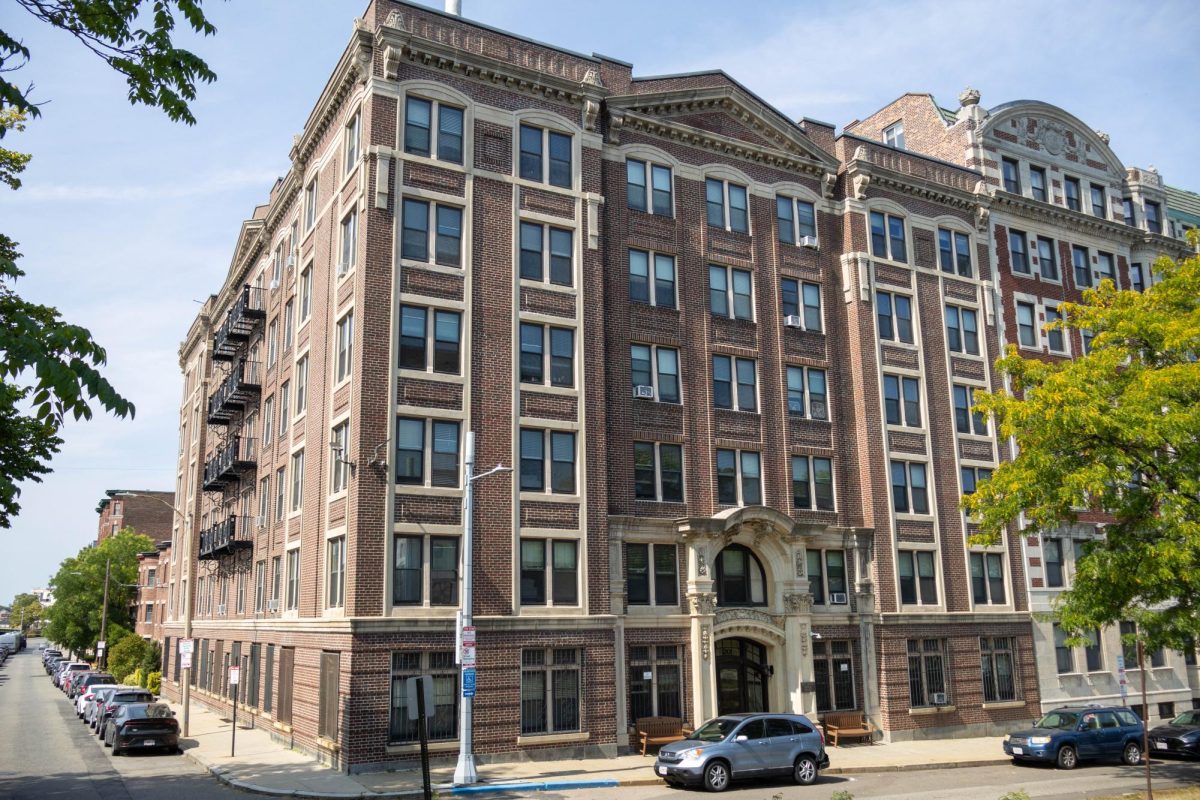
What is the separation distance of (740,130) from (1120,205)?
2027 cm

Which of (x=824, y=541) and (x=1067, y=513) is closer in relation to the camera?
(x=1067, y=513)

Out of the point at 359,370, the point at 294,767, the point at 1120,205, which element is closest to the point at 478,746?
the point at 294,767

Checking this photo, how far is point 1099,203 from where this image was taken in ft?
138

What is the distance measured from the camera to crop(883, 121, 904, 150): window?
44.3 metres

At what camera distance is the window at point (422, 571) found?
80.5 feet

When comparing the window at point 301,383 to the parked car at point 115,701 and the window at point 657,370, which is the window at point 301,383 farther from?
the parked car at point 115,701

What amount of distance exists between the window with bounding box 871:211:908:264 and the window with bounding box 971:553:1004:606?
1125 cm

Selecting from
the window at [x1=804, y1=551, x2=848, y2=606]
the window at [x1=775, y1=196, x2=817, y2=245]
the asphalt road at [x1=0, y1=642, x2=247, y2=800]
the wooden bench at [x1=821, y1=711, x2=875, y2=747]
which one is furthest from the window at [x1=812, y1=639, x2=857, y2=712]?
the asphalt road at [x1=0, y1=642, x2=247, y2=800]

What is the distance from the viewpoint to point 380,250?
84.7ft

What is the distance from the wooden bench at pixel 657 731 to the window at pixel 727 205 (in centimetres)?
1577

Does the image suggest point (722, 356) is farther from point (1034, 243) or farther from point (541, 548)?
point (1034, 243)

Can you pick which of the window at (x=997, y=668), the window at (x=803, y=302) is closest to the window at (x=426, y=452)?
the window at (x=803, y=302)

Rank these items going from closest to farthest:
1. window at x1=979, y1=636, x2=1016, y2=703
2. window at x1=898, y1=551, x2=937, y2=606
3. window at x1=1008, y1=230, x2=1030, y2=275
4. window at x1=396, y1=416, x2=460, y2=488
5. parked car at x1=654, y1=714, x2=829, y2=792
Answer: parked car at x1=654, y1=714, x2=829, y2=792 < window at x1=396, y1=416, x2=460, y2=488 < window at x1=898, y1=551, x2=937, y2=606 < window at x1=979, y1=636, x2=1016, y2=703 < window at x1=1008, y1=230, x2=1030, y2=275

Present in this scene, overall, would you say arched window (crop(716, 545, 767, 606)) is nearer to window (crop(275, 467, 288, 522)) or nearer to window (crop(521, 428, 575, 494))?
window (crop(521, 428, 575, 494))
